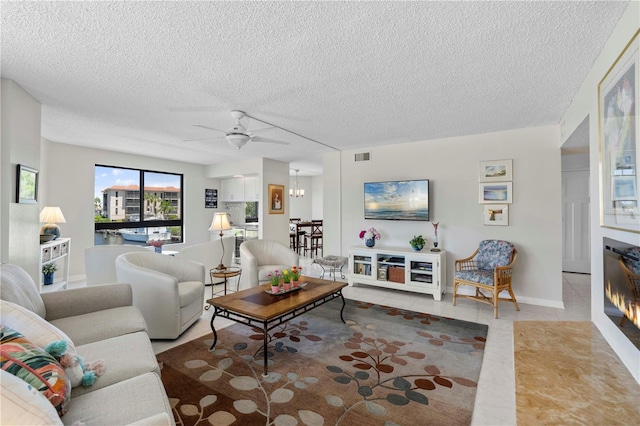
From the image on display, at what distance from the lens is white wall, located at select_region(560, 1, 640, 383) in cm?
151

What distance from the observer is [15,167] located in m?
2.76

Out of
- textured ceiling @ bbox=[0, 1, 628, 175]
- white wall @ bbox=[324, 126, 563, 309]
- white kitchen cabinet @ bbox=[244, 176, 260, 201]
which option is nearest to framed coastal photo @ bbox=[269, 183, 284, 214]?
white kitchen cabinet @ bbox=[244, 176, 260, 201]

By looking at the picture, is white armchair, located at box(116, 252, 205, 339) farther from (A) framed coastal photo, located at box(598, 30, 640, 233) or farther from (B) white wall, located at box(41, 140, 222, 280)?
(A) framed coastal photo, located at box(598, 30, 640, 233)

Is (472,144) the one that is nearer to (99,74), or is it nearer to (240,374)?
(240,374)

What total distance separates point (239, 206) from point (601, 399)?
777cm

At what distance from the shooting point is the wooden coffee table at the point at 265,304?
2.48 metres

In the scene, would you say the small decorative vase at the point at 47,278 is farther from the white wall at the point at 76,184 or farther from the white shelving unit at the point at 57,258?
the white wall at the point at 76,184

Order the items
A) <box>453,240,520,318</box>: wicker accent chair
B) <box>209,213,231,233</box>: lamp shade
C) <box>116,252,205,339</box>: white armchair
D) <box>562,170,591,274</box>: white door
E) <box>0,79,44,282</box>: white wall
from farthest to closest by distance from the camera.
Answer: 1. <box>562,170,591,274</box>: white door
2. <box>209,213,231,233</box>: lamp shade
3. <box>453,240,520,318</box>: wicker accent chair
4. <box>116,252,205,339</box>: white armchair
5. <box>0,79,44,282</box>: white wall

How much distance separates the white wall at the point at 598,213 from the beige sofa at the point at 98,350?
7.42ft

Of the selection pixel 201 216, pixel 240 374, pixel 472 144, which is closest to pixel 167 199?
pixel 201 216

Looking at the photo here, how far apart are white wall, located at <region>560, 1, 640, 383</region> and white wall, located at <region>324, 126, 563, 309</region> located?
1.64 metres

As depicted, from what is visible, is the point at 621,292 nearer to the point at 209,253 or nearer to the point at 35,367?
the point at 35,367

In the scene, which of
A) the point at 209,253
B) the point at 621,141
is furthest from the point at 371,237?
the point at 621,141

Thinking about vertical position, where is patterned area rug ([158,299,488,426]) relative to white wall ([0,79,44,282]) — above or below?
below
